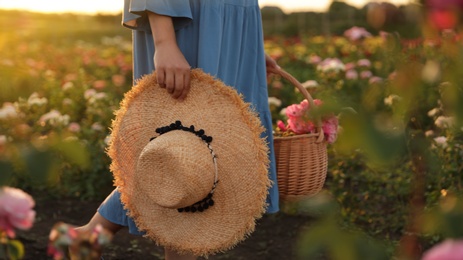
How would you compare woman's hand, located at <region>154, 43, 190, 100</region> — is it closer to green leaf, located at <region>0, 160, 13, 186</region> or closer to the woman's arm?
the woman's arm

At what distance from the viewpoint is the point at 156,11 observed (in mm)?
2086

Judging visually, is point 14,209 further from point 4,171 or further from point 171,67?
point 171,67

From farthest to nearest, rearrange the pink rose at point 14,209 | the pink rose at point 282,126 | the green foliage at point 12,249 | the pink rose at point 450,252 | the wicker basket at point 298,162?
the pink rose at point 282,126
the wicker basket at point 298,162
the green foliage at point 12,249
the pink rose at point 14,209
the pink rose at point 450,252

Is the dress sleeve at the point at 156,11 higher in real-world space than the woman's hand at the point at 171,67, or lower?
higher

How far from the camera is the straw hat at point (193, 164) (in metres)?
2.08

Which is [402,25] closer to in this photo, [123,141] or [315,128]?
[123,141]

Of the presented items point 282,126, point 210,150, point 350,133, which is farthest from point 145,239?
point 350,133

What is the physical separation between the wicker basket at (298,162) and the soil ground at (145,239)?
747 mm

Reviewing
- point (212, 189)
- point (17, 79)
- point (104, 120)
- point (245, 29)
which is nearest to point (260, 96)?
point (245, 29)

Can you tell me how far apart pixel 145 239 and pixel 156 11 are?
60.7 inches

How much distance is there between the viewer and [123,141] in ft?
7.47

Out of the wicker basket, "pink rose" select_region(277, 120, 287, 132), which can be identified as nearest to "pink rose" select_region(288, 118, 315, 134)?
the wicker basket

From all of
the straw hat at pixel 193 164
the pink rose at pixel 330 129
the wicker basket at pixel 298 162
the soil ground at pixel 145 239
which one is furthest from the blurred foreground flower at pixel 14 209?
the soil ground at pixel 145 239

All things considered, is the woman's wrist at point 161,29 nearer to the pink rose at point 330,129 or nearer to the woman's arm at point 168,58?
the woman's arm at point 168,58
